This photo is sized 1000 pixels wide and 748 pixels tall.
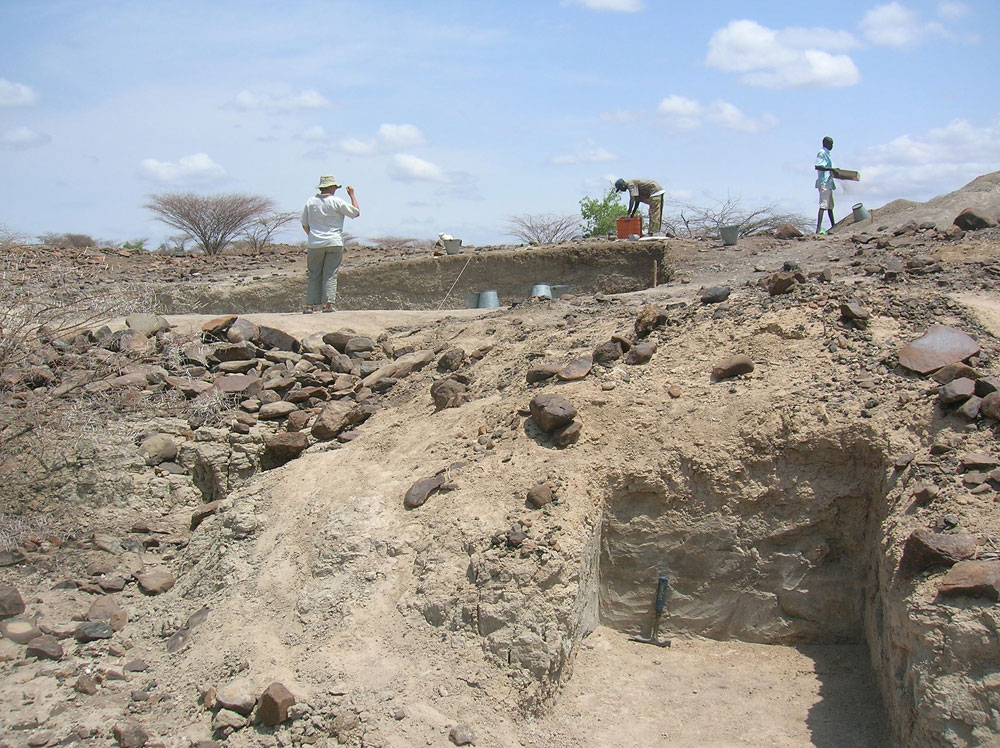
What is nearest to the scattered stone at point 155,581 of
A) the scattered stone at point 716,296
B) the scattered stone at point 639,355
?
the scattered stone at point 639,355

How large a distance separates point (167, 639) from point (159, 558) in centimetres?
84

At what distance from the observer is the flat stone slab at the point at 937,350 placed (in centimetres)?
368

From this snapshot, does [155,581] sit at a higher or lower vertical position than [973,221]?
lower

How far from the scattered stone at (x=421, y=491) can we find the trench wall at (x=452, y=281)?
20.6 ft

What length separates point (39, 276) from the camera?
17.1 feet

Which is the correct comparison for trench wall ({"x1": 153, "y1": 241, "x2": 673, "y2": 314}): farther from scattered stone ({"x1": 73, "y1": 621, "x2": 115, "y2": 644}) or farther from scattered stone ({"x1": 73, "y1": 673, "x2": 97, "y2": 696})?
scattered stone ({"x1": 73, "y1": 673, "x2": 97, "y2": 696})

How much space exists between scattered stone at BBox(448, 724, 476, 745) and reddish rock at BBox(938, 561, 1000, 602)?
163 centimetres

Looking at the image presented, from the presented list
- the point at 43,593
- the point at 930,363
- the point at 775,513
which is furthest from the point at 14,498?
the point at 930,363

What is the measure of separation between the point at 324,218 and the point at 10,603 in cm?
481

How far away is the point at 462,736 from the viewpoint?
3.03 m

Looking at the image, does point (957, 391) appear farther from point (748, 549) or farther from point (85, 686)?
point (85, 686)

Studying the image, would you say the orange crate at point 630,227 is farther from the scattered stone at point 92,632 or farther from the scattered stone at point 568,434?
the scattered stone at point 92,632

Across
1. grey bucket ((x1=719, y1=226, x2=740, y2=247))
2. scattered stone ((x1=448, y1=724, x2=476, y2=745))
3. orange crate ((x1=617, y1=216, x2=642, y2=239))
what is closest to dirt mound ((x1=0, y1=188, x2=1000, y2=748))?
scattered stone ((x1=448, y1=724, x2=476, y2=745))

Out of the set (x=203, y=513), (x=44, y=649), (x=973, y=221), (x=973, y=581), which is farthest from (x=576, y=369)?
(x=973, y=221)
